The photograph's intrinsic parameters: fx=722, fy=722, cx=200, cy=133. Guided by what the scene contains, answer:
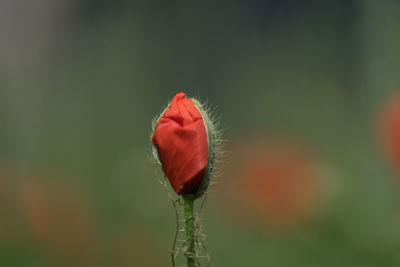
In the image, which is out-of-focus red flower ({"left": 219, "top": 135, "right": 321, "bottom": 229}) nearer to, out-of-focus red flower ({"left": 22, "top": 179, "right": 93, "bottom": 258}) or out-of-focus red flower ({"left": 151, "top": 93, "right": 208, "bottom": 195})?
out-of-focus red flower ({"left": 22, "top": 179, "right": 93, "bottom": 258})

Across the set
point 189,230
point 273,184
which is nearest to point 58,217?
point 273,184

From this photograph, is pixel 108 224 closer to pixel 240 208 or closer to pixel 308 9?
pixel 240 208

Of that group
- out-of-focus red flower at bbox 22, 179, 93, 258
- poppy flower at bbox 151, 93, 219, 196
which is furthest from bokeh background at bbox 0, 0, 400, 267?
poppy flower at bbox 151, 93, 219, 196

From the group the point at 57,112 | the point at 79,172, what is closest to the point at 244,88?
the point at 57,112

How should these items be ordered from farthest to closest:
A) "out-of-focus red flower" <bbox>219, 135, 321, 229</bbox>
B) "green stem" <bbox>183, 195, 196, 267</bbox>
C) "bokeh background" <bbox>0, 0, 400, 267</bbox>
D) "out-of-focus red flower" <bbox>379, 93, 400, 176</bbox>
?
"out-of-focus red flower" <bbox>219, 135, 321, 229</bbox>
"bokeh background" <bbox>0, 0, 400, 267</bbox>
"out-of-focus red flower" <bbox>379, 93, 400, 176</bbox>
"green stem" <bbox>183, 195, 196, 267</bbox>

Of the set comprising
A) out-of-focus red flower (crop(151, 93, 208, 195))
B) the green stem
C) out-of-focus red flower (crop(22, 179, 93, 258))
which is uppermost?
out-of-focus red flower (crop(151, 93, 208, 195))

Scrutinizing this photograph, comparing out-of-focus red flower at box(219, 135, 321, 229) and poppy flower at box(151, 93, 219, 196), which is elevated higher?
poppy flower at box(151, 93, 219, 196)
